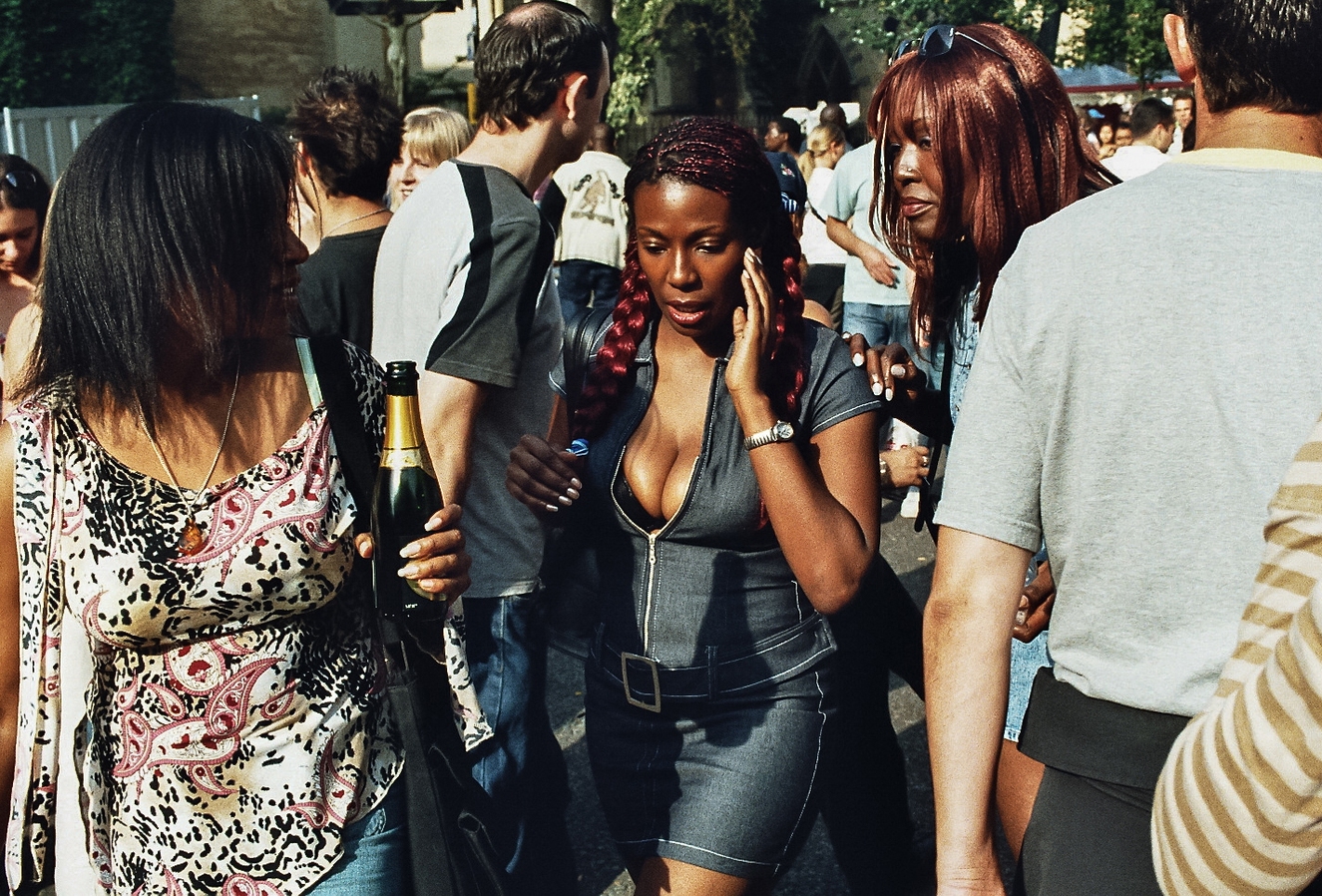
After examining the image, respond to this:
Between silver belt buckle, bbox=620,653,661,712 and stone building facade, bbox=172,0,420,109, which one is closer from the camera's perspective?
silver belt buckle, bbox=620,653,661,712

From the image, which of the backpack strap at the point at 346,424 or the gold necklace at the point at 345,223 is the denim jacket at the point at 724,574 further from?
A: the gold necklace at the point at 345,223

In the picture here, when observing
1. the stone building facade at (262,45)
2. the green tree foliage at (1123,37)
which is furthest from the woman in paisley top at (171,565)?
the green tree foliage at (1123,37)

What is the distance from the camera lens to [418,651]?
84.0 inches

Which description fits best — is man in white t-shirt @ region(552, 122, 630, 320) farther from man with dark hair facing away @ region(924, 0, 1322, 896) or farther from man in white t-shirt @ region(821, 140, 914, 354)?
man with dark hair facing away @ region(924, 0, 1322, 896)

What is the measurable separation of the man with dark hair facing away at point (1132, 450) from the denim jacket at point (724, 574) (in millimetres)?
A: 785

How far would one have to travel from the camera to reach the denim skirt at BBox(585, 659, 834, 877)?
7.97 ft

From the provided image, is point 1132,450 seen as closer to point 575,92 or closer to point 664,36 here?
point 575,92

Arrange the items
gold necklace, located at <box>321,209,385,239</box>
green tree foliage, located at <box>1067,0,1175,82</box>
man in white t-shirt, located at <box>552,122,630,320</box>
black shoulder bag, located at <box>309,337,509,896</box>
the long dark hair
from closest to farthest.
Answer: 1. the long dark hair
2. black shoulder bag, located at <box>309,337,509,896</box>
3. gold necklace, located at <box>321,209,385,239</box>
4. man in white t-shirt, located at <box>552,122,630,320</box>
5. green tree foliage, located at <box>1067,0,1175,82</box>

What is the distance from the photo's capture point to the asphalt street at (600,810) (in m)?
3.83

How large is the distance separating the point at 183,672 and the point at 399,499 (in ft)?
1.39

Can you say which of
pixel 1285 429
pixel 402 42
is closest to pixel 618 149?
pixel 402 42

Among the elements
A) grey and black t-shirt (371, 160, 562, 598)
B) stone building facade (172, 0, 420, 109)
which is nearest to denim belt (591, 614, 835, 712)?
grey and black t-shirt (371, 160, 562, 598)

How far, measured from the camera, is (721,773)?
97.3 inches

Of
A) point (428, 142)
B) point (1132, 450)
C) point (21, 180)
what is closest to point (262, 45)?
point (428, 142)
